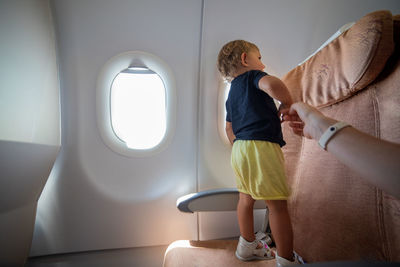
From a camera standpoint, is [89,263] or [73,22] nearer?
[73,22]

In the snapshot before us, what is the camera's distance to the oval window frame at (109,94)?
1311 mm

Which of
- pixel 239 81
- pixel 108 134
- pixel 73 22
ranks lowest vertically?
pixel 108 134

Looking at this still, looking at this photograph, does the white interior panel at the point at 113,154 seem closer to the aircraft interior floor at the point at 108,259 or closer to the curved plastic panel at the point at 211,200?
the aircraft interior floor at the point at 108,259

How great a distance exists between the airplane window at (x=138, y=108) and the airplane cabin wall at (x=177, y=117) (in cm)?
13

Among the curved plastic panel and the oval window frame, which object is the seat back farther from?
the oval window frame

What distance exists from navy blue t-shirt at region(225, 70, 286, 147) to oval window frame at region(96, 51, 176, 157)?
0.52m

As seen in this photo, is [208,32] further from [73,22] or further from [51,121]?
[51,121]

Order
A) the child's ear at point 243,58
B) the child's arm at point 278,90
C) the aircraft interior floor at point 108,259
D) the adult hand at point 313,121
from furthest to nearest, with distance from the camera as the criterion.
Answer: the aircraft interior floor at point 108,259 < the child's ear at point 243,58 < the child's arm at point 278,90 < the adult hand at point 313,121

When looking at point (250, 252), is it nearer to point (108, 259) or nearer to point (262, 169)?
point (262, 169)

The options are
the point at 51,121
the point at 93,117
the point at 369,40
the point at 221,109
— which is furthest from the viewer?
the point at 221,109

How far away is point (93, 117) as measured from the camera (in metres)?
1.33

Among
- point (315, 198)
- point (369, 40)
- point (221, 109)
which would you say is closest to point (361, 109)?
point (369, 40)

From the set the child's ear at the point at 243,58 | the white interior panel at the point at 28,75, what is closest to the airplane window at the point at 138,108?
the white interior panel at the point at 28,75

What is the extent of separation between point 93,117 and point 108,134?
0.15 meters
